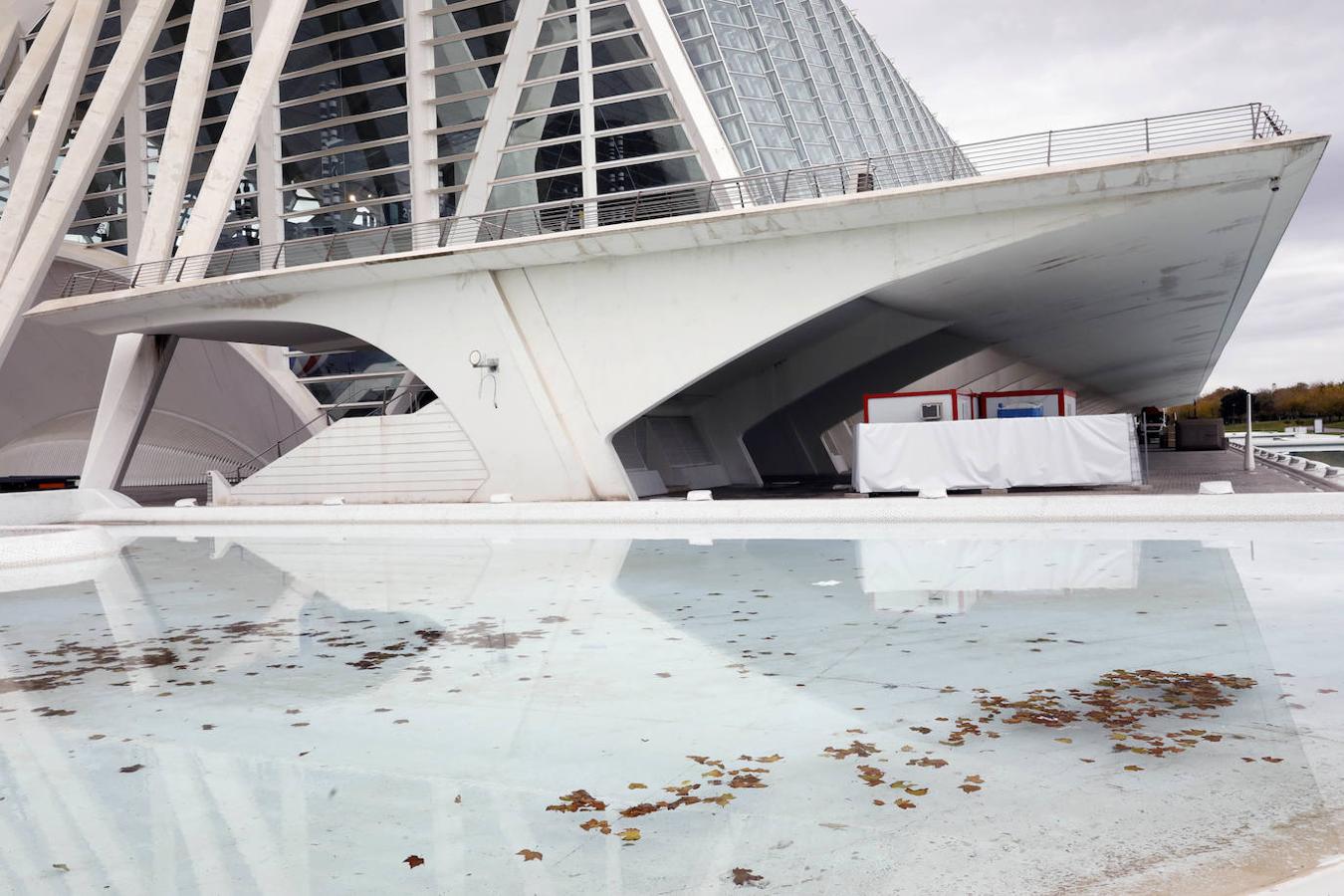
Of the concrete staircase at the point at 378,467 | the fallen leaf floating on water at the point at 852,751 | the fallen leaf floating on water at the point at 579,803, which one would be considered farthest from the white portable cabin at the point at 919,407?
the fallen leaf floating on water at the point at 579,803

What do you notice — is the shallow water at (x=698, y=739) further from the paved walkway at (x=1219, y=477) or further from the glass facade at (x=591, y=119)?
the glass facade at (x=591, y=119)

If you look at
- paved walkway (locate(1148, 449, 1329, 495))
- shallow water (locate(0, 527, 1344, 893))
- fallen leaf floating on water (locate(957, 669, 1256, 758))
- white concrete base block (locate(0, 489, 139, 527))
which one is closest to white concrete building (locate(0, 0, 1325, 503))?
white concrete base block (locate(0, 489, 139, 527))

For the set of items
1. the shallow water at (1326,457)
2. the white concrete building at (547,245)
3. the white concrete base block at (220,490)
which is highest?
the white concrete building at (547,245)

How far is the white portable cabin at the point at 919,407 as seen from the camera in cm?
2225

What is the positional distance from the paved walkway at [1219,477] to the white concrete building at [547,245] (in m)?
4.50

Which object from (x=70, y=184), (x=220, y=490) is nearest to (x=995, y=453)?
(x=220, y=490)

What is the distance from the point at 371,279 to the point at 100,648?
17.3 m

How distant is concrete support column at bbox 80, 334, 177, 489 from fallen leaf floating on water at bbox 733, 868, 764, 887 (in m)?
29.5

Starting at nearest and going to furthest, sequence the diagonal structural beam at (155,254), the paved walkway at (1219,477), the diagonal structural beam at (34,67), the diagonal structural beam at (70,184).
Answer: the paved walkway at (1219,477), the diagonal structural beam at (155,254), the diagonal structural beam at (70,184), the diagonal structural beam at (34,67)

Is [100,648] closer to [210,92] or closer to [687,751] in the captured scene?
[687,751]

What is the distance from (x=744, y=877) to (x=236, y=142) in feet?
91.7

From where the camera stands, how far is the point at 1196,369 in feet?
199

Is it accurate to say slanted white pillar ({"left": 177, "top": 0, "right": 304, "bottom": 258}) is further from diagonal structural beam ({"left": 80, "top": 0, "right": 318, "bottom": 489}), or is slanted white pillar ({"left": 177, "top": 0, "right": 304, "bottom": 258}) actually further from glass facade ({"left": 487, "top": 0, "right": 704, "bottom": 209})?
glass facade ({"left": 487, "top": 0, "right": 704, "bottom": 209})

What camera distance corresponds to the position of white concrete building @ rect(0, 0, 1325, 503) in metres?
20.5
